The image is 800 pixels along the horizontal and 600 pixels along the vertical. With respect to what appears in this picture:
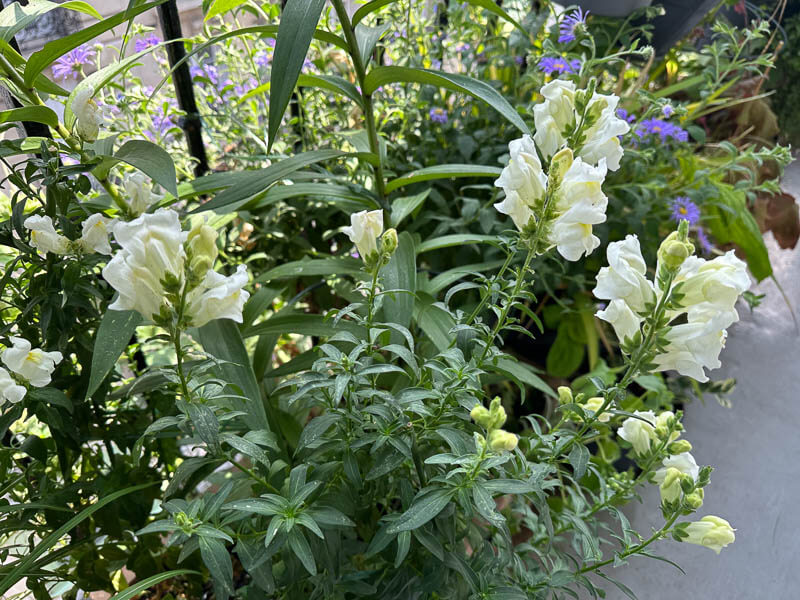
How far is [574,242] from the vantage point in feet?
Answer: 1.74

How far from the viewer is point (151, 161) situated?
625 millimetres

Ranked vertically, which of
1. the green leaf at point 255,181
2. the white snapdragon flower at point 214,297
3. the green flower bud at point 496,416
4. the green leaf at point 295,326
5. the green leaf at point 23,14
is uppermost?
the green leaf at point 23,14

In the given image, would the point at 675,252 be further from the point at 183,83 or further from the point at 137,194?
the point at 183,83

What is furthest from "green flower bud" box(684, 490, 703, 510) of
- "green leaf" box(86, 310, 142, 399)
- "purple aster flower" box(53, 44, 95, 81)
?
"purple aster flower" box(53, 44, 95, 81)

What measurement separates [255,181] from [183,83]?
440 mm

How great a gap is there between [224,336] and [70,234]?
0.68ft

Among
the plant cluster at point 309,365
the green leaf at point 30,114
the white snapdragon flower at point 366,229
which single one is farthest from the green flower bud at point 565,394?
the green leaf at point 30,114

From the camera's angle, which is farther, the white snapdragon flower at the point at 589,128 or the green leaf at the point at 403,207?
the green leaf at the point at 403,207

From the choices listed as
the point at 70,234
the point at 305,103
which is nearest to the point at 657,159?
the point at 305,103

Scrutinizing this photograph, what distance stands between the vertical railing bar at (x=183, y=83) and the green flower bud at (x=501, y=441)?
726 mm

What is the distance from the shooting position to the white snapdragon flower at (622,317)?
19.8 inches

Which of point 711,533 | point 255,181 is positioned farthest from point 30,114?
point 711,533

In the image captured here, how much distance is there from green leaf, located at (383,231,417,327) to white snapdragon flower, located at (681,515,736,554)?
14.9 inches

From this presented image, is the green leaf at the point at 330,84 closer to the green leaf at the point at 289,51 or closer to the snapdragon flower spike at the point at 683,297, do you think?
the green leaf at the point at 289,51
